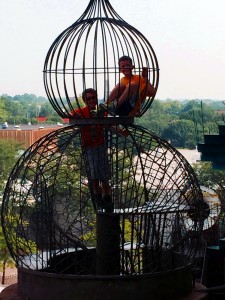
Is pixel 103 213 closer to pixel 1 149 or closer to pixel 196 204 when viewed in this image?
pixel 196 204

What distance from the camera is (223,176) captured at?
3070 cm

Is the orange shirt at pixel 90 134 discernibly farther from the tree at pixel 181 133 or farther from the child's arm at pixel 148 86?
the tree at pixel 181 133

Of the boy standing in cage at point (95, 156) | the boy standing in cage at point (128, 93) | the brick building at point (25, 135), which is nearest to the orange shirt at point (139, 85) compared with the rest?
the boy standing in cage at point (128, 93)

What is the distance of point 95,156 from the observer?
7496mm

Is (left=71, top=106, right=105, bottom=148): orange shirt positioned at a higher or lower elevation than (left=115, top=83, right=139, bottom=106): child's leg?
lower

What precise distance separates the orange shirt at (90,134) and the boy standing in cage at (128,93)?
175mm

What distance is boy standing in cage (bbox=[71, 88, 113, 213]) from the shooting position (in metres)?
7.34

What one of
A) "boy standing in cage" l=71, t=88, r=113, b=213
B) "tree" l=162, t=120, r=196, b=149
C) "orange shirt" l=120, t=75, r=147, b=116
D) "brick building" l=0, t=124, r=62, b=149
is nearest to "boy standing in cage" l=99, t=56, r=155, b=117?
"orange shirt" l=120, t=75, r=147, b=116

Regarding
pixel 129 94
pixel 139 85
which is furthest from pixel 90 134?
pixel 139 85

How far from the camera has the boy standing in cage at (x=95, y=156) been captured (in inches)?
289

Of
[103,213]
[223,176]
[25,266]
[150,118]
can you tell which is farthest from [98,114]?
[150,118]

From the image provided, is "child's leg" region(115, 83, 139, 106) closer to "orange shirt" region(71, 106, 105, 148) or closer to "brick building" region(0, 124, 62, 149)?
"orange shirt" region(71, 106, 105, 148)

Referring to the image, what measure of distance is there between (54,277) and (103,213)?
828 mm

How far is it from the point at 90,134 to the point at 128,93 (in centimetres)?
49
